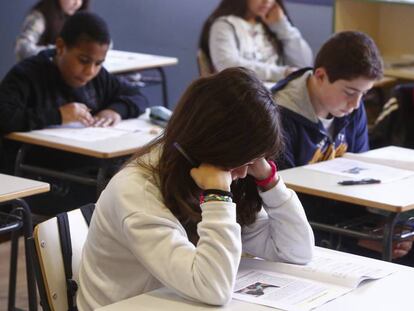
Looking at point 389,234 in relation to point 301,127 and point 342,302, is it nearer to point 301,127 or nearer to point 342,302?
point 301,127

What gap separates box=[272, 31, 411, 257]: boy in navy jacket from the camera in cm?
314

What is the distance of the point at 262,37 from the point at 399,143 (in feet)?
4.70

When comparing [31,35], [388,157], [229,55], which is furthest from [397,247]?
[31,35]

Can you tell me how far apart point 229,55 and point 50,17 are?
121cm

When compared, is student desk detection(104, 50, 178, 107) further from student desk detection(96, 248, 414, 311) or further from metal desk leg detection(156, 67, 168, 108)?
student desk detection(96, 248, 414, 311)

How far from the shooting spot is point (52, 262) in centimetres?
215

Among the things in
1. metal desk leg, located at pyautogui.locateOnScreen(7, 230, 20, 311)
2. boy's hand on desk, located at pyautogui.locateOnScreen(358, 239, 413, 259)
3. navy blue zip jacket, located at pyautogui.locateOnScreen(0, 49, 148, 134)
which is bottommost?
metal desk leg, located at pyautogui.locateOnScreen(7, 230, 20, 311)

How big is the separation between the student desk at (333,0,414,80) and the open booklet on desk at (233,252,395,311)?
12.3 ft

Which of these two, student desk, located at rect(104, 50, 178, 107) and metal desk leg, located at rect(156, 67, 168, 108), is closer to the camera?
student desk, located at rect(104, 50, 178, 107)

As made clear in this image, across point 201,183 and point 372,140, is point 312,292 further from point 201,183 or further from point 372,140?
point 372,140

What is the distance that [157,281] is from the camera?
200 cm

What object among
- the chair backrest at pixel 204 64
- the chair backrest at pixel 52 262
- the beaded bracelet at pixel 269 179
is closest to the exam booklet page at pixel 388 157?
the beaded bracelet at pixel 269 179

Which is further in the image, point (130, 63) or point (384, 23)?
point (384, 23)

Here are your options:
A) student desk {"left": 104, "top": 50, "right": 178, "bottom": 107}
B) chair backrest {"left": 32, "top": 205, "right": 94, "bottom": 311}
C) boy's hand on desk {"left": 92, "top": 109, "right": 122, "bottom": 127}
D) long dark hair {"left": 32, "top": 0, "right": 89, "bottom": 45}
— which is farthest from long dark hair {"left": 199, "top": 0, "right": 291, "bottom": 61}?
chair backrest {"left": 32, "top": 205, "right": 94, "bottom": 311}
